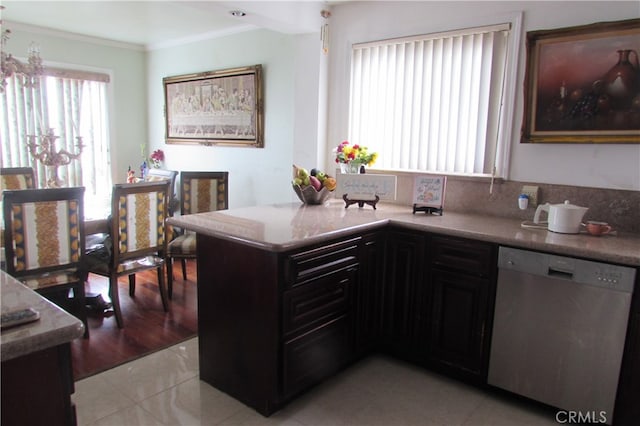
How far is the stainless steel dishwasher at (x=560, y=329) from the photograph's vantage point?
1.89 m

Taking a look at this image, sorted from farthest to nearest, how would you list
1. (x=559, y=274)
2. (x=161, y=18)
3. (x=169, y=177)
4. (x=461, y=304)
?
(x=169, y=177)
(x=161, y=18)
(x=461, y=304)
(x=559, y=274)

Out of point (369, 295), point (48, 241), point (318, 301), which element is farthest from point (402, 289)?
point (48, 241)

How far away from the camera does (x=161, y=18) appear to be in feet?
13.3

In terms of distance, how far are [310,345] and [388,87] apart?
195 cm

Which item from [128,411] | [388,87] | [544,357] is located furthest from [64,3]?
[544,357]

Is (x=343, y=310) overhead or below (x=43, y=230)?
below

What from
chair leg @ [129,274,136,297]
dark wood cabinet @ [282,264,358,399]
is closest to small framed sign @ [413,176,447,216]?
dark wood cabinet @ [282,264,358,399]

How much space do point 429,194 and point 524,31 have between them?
1.10m

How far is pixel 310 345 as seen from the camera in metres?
2.18

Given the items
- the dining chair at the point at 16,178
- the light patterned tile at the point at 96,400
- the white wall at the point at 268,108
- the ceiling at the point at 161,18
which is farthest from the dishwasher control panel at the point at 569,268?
the dining chair at the point at 16,178

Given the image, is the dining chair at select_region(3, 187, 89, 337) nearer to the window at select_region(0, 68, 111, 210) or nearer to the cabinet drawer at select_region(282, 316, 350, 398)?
the cabinet drawer at select_region(282, 316, 350, 398)

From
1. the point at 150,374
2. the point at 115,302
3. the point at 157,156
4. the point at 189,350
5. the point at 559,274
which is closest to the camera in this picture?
the point at 559,274

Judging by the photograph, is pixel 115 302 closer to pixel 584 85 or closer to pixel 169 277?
pixel 169 277

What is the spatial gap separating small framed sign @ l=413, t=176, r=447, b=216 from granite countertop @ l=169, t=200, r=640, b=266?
0.21 feet
